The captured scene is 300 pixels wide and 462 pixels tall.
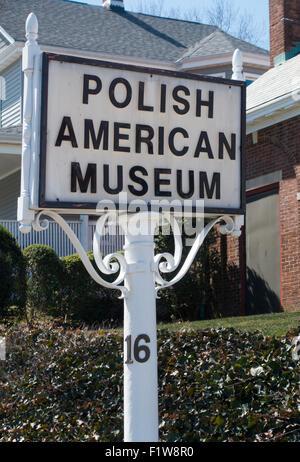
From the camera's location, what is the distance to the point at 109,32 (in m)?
23.5

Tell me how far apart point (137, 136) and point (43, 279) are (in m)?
9.40

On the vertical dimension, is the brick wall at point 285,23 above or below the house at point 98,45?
below

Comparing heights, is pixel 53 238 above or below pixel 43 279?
above

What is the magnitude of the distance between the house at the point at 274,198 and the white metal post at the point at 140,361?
9.04 m

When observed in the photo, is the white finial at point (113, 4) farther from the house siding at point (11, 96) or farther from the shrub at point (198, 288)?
the shrub at point (198, 288)

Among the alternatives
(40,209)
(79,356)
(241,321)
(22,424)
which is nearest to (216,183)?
(40,209)

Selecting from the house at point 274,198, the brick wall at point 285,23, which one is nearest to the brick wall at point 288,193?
the house at point 274,198

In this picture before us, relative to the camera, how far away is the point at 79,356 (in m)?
7.79

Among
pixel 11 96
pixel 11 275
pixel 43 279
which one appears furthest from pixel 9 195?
pixel 11 275

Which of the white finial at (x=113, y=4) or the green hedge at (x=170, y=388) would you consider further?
the white finial at (x=113, y=4)

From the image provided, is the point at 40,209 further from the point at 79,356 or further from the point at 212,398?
the point at 79,356

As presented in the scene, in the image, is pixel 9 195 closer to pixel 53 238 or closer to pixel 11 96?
pixel 11 96

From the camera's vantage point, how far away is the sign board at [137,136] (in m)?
3.43
